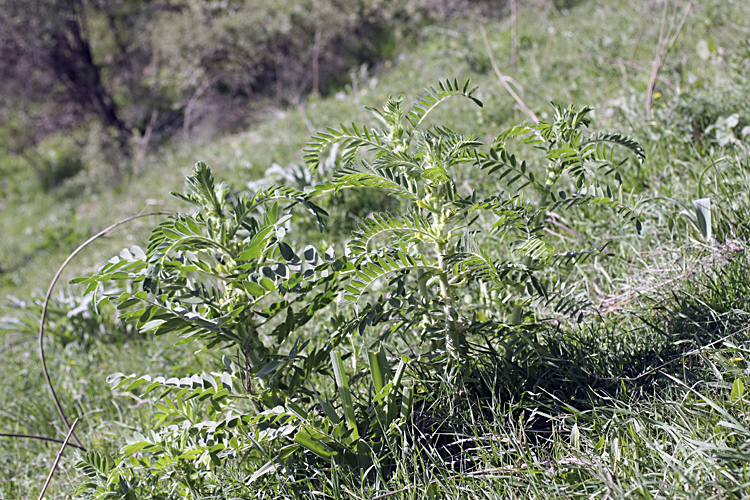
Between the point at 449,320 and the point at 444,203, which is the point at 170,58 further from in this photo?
the point at 449,320

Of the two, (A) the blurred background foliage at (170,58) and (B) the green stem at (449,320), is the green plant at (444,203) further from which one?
(A) the blurred background foliage at (170,58)

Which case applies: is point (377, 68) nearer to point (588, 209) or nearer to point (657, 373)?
point (588, 209)

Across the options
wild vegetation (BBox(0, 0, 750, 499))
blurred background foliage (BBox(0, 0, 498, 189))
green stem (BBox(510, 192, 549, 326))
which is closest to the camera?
wild vegetation (BBox(0, 0, 750, 499))

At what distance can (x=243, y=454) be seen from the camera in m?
1.69

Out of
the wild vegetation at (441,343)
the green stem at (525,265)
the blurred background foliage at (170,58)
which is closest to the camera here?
the wild vegetation at (441,343)

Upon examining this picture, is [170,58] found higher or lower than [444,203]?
higher

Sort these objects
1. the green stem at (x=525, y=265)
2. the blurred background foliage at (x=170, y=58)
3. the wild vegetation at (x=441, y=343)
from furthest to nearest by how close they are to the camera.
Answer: the blurred background foliage at (x=170, y=58) → the green stem at (x=525, y=265) → the wild vegetation at (x=441, y=343)

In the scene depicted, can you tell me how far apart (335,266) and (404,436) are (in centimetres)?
49

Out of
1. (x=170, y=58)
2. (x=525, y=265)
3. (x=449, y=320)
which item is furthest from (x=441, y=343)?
(x=170, y=58)

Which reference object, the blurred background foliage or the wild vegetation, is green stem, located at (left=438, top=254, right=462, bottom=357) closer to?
the wild vegetation

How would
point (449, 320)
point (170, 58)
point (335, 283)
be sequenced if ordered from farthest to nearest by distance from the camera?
1. point (170, 58)
2. point (335, 283)
3. point (449, 320)

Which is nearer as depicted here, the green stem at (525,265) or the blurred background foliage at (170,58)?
the green stem at (525,265)

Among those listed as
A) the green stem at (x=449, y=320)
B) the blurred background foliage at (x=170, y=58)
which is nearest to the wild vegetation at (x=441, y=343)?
the green stem at (x=449, y=320)

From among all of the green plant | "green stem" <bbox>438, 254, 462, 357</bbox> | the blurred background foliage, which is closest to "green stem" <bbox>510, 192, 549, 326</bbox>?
the green plant
